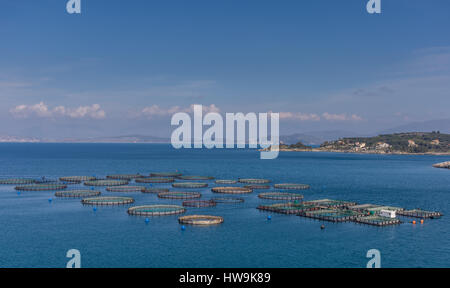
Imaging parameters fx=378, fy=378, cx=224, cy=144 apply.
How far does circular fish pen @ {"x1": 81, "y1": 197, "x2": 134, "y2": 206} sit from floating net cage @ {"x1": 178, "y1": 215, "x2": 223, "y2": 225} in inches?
1314

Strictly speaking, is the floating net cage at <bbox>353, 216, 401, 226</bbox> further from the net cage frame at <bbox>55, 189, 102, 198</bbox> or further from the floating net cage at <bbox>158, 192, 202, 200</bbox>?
the net cage frame at <bbox>55, 189, 102, 198</bbox>

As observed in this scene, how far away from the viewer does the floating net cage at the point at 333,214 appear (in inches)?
3991

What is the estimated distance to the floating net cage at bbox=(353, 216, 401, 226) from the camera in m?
96.4

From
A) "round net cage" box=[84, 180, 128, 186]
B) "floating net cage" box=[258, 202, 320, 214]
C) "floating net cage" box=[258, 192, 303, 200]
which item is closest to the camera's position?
"floating net cage" box=[258, 202, 320, 214]

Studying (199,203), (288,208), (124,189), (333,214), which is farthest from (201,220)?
(124,189)

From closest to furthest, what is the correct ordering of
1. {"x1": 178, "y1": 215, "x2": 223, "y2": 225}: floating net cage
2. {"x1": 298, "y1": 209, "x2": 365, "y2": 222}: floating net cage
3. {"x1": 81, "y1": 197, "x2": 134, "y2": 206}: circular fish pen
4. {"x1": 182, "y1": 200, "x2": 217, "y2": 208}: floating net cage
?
→ {"x1": 178, "y1": 215, "x2": 223, "y2": 225}: floating net cage
{"x1": 298, "y1": 209, "x2": 365, "y2": 222}: floating net cage
{"x1": 182, "y1": 200, "x2": 217, "y2": 208}: floating net cage
{"x1": 81, "y1": 197, "x2": 134, "y2": 206}: circular fish pen

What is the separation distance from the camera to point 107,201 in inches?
4855

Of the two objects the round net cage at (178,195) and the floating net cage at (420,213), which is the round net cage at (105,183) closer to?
the round net cage at (178,195)

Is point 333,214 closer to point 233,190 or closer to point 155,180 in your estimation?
point 233,190

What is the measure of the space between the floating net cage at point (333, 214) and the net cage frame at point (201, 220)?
2527 centimetres

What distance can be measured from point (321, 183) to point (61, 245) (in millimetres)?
130058

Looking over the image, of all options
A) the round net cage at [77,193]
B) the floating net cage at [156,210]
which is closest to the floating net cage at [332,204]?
the floating net cage at [156,210]

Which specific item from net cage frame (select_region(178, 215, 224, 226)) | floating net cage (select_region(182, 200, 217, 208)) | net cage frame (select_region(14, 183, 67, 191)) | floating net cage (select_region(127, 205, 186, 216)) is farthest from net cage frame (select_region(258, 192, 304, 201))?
net cage frame (select_region(14, 183, 67, 191))
